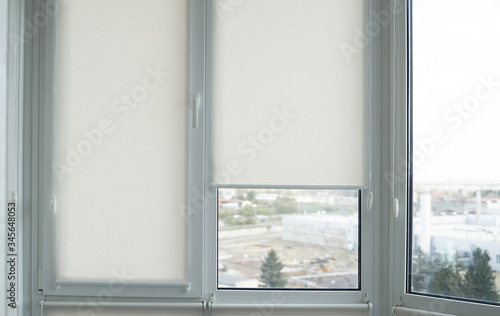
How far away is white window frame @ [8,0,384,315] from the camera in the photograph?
6.63 feet

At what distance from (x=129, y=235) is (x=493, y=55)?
174 centimetres

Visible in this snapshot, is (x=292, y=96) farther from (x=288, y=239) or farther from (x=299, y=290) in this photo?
(x=299, y=290)

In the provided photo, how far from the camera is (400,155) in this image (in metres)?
1.98

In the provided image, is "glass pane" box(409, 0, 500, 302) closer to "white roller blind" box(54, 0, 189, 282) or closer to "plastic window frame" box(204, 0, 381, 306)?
"plastic window frame" box(204, 0, 381, 306)

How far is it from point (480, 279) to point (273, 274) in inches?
34.4

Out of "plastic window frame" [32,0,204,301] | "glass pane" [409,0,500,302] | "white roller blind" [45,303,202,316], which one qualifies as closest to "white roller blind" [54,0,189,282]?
"plastic window frame" [32,0,204,301]

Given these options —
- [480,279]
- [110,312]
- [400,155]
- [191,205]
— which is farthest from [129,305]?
[480,279]

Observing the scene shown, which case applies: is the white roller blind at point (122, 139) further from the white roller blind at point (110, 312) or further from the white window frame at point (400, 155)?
the white window frame at point (400, 155)

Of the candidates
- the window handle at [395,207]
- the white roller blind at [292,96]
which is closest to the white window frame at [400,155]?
the window handle at [395,207]

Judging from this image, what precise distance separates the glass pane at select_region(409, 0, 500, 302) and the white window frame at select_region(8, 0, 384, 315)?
187mm

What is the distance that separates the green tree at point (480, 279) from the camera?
179 centimetres

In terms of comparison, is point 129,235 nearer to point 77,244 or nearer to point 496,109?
point 77,244

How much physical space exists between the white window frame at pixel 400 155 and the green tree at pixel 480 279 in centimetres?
22

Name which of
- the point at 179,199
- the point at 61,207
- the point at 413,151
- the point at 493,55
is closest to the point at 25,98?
the point at 61,207
